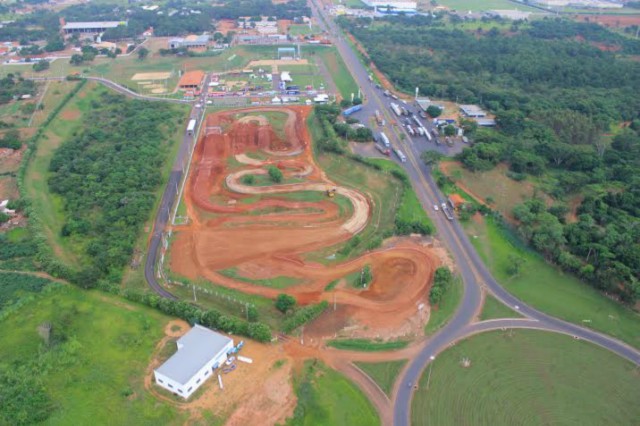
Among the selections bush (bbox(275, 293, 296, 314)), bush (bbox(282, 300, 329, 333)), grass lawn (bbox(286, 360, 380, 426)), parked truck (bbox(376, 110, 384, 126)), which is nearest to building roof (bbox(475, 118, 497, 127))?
parked truck (bbox(376, 110, 384, 126))

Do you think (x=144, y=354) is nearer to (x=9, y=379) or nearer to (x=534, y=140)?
(x=9, y=379)

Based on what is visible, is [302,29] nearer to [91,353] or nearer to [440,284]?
[440,284]

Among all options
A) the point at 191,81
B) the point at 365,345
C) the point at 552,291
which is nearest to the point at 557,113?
the point at 552,291

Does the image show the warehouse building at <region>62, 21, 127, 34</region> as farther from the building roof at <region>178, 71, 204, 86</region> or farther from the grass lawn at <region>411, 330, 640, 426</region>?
the grass lawn at <region>411, 330, 640, 426</region>

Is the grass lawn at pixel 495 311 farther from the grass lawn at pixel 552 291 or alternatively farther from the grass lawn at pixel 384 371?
the grass lawn at pixel 384 371

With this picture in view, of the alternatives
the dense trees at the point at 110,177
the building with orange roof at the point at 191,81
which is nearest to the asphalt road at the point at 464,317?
the dense trees at the point at 110,177

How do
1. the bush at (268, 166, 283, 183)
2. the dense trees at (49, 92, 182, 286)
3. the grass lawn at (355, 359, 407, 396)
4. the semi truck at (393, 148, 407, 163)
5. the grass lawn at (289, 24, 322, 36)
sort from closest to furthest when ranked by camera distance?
1. the grass lawn at (355, 359, 407, 396)
2. the dense trees at (49, 92, 182, 286)
3. the bush at (268, 166, 283, 183)
4. the semi truck at (393, 148, 407, 163)
5. the grass lawn at (289, 24, 322, 36)

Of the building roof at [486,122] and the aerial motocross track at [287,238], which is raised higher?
Answer: the building roof at [486,122]
